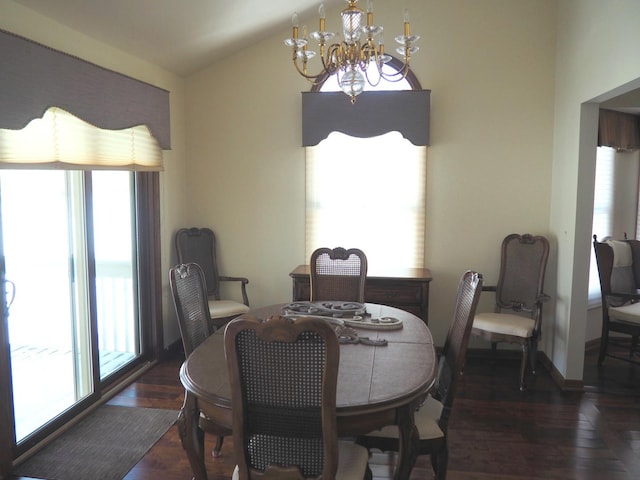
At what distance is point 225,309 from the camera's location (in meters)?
4.10

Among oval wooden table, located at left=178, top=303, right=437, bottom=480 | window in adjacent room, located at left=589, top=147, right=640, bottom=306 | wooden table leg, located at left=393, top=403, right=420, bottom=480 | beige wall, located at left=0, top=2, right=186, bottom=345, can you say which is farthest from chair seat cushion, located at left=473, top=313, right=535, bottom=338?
beige wall, located at left=0, top=2, right=186, bottom=345

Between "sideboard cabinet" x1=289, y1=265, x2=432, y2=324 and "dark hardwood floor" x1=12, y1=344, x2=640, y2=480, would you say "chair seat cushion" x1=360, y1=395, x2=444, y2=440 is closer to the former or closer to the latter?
"dark hardwood floor" x1=12, y1=344, x2=640, y2=480

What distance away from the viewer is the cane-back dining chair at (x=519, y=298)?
3.78 metres

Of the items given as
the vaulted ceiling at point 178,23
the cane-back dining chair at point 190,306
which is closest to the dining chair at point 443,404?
the cane-back dining chair at point 190,306

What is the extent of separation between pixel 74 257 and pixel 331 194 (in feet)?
6.95

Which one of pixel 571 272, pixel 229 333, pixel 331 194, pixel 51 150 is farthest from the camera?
pixel 331 194

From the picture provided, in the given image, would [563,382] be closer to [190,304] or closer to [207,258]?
[190,304]

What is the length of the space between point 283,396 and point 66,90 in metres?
2.16

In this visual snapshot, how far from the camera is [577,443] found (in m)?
2.95

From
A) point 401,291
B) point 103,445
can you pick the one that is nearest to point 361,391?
point 103,445

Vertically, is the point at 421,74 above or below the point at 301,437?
above

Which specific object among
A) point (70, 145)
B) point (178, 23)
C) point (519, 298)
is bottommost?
point (519, 298)

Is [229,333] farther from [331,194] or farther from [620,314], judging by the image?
[620,314]

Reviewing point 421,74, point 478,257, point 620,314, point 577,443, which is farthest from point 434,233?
point 577,443
